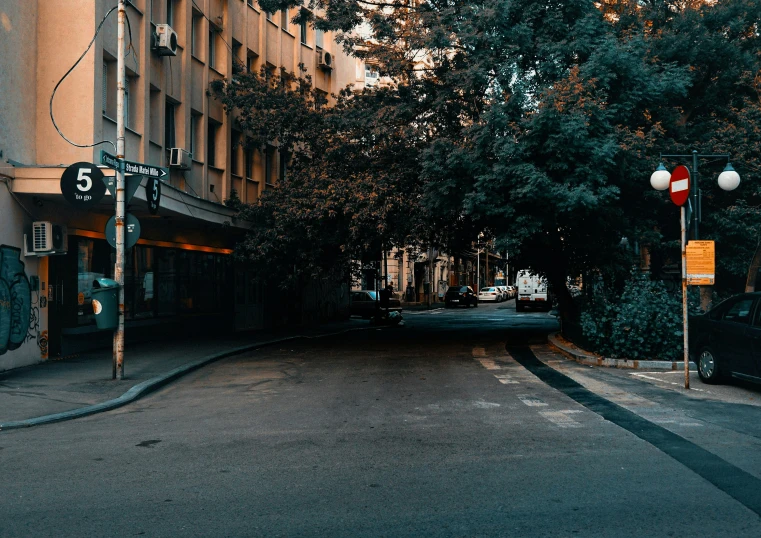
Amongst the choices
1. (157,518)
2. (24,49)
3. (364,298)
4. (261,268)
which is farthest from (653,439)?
(364,298)

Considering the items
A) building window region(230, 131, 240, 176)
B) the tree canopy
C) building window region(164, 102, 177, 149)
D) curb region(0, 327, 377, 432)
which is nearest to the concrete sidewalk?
curb region(0, 327, 377, 432)

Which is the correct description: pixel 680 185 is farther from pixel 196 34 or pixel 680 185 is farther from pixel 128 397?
pixel 196 34

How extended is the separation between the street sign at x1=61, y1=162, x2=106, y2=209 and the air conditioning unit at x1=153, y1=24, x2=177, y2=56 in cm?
658

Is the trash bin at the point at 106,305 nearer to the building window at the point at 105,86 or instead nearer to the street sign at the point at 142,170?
the street sign at the point at 142,170

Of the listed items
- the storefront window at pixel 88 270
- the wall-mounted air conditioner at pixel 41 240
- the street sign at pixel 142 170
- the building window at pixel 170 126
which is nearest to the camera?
the street sign at pixel 142 170

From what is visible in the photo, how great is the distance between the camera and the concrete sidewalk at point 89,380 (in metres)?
10.4

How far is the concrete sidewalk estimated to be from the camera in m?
10.4

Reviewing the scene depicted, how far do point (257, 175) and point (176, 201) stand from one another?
9936 millimetres

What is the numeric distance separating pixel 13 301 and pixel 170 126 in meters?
8.17

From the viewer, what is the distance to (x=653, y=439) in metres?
8.00

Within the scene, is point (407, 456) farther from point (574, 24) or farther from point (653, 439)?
point (574, 24)

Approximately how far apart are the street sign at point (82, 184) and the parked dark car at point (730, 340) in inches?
411

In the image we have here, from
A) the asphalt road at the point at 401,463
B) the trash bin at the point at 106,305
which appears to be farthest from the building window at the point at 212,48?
the asphalt road at the point at 401,463

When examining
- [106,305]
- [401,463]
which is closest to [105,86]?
[106,305]
